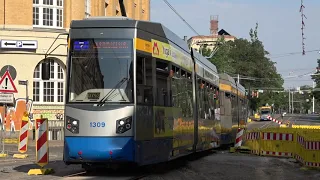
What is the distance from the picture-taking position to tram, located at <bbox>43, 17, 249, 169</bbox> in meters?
12.4

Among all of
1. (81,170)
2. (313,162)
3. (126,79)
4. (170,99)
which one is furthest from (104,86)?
(313,162)

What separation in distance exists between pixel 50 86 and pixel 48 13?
195 inches

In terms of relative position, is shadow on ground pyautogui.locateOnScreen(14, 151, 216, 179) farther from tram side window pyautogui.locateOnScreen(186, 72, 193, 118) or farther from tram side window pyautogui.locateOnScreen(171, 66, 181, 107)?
tram side window pyautogui.locateOnScreen(171, 66, 181, 107)

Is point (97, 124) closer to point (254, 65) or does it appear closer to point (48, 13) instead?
point (48, 13)

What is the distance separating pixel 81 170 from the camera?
593 inches

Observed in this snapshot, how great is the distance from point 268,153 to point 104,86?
40.7 feet

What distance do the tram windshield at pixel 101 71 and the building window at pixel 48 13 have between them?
25001mm

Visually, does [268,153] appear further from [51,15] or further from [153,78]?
[51,15]

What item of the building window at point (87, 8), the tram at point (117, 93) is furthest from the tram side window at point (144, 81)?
the building window at point (87, 8)

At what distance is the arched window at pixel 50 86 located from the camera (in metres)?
36.6

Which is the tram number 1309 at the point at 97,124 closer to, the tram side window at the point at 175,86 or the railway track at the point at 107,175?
the railway track at the point at 107,175

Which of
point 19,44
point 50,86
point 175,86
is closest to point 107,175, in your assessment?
point 175,86

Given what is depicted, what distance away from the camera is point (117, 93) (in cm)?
1263

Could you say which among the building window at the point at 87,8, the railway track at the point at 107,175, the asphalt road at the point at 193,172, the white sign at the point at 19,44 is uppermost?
the building window at the point at 87,8
